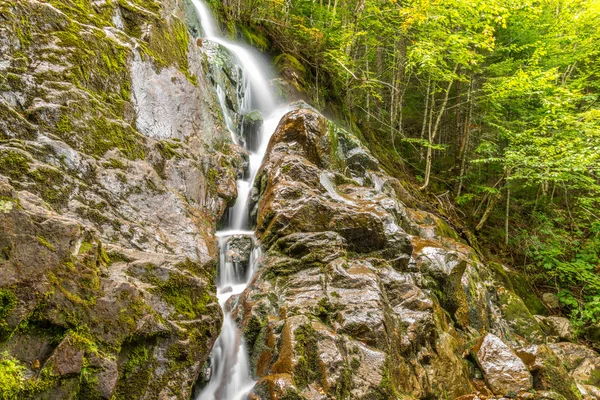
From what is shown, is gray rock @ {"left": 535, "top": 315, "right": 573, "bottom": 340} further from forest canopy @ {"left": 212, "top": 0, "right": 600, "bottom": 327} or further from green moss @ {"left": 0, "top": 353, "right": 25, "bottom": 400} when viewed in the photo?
green moss @ {"left": 0, "top": 353, "right": 25, "bottom": 400}

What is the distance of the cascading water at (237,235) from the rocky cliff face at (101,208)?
0.64 meters

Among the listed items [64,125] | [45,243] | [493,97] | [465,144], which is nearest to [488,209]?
[465,144]

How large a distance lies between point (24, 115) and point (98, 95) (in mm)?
955

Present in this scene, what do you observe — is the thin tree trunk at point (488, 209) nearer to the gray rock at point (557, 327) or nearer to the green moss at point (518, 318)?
the gray rock at point (557, 327)

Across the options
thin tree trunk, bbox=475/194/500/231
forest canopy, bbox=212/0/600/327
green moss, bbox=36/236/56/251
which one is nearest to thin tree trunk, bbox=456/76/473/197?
forest canopy, bbox=212/0/600/327

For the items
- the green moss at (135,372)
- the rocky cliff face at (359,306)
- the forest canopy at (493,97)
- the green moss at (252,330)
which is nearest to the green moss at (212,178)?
the rocky cliff face at (359,306)

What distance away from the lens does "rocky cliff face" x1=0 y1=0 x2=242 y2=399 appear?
2170 mm

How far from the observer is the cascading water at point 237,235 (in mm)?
3766

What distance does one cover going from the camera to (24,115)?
321 cm

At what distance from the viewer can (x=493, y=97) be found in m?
9.60

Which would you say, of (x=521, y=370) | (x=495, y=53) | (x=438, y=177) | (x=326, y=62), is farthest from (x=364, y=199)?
(x=495, y=53)

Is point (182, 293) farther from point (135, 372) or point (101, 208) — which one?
point (101, 208)

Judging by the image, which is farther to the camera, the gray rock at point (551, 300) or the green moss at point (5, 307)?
the gray rock at point (551, 300)

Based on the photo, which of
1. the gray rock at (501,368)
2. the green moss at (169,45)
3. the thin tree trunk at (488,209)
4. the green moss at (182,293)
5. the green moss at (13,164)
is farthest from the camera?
the thin tree trunk at (488,209)
